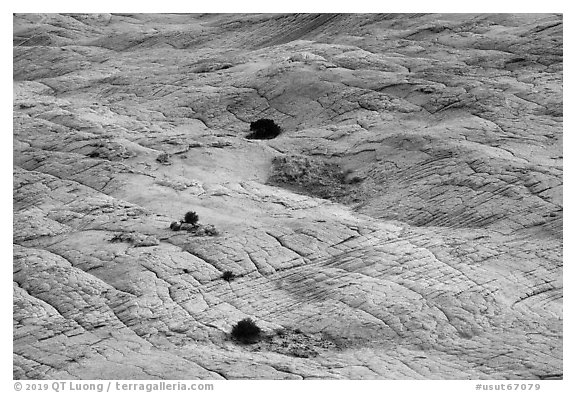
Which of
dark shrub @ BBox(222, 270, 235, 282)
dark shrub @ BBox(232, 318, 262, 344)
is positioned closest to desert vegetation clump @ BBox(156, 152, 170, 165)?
dark shrub @ BBox(222, 270, 235, 282)

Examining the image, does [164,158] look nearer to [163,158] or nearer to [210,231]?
[163,158]

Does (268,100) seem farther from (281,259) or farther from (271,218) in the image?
(281,259)

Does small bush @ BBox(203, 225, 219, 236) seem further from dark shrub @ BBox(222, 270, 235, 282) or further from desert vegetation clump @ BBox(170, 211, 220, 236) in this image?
dark shrub @ BBox(222, 270, 235, 282)

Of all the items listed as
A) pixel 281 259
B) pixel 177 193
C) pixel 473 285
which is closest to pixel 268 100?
pixel 177 193

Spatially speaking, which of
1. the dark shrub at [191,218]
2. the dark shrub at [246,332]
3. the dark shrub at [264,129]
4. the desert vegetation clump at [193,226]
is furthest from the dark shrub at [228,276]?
the dark shrub at [264,129]

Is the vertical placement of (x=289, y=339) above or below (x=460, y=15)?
below
